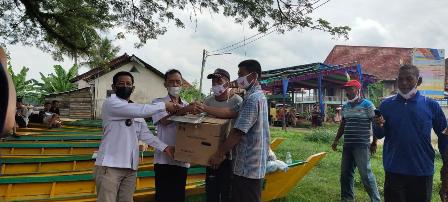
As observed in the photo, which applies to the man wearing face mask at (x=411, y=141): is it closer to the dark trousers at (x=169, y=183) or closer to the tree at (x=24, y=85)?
the dark trousers at (x=169, y=183)

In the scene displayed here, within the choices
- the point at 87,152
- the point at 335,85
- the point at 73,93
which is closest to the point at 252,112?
the point at 87,152

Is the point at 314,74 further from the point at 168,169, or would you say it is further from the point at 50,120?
the point at 168,169

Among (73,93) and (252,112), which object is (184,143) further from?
(73,93)

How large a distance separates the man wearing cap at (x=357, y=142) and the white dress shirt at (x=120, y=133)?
3.40m

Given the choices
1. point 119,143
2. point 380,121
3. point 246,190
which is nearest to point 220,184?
point 246,190

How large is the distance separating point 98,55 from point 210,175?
9943 millimetres

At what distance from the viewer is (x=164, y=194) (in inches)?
171

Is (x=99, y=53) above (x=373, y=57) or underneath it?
underneath

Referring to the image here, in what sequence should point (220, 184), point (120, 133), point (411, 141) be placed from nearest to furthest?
point (411, 141) < point (120, 133) < point (220, 184)

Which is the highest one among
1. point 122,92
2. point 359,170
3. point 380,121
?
point 122,92

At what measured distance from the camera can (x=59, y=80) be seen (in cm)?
3266

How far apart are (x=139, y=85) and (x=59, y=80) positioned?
7.12 m

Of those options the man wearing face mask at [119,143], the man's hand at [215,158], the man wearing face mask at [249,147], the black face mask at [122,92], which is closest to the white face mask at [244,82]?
the man wearing face mask at [249,147]

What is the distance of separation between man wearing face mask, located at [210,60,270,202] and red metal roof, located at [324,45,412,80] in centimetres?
3823
